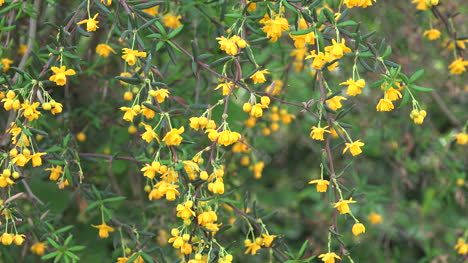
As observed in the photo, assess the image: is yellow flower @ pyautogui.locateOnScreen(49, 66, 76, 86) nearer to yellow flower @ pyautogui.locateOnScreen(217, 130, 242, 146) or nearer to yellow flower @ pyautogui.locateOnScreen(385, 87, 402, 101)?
yellow flower @ pyautogui.locateOnScreen(217, 130, 242, 146)

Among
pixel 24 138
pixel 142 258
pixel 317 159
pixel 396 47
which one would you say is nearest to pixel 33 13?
pixel 24 138

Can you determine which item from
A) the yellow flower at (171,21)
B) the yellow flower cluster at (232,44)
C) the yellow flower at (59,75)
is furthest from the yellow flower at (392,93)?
the yellow flower at (59,75)

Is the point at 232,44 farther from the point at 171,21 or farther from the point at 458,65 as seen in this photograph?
the point at 458,65

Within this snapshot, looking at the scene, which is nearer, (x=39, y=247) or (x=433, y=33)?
(x=39, y=247)

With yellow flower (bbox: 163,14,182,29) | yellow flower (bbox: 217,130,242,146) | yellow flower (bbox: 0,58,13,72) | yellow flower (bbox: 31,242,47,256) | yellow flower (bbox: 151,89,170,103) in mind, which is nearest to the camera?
yellow flower (bbox: 217,130,242,146)

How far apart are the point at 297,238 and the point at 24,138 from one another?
312 cm

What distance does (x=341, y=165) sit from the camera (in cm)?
402

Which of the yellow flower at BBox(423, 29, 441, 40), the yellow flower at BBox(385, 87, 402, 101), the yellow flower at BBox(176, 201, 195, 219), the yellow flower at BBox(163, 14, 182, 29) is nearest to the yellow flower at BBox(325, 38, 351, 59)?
the yellow flower at BBox(385, 87, 402, 101)

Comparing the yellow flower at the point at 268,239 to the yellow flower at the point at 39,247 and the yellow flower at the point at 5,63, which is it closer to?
the yellow flower at the point at 39,247

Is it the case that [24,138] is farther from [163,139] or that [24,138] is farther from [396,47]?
[396,47]

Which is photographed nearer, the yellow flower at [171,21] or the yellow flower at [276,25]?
the yellow flower at [276,25]

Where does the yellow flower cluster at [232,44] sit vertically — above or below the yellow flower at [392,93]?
above

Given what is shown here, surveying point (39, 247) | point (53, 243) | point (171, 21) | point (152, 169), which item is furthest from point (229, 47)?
point (39, 247)

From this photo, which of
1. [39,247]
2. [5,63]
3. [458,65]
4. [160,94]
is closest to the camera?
[160,94]
